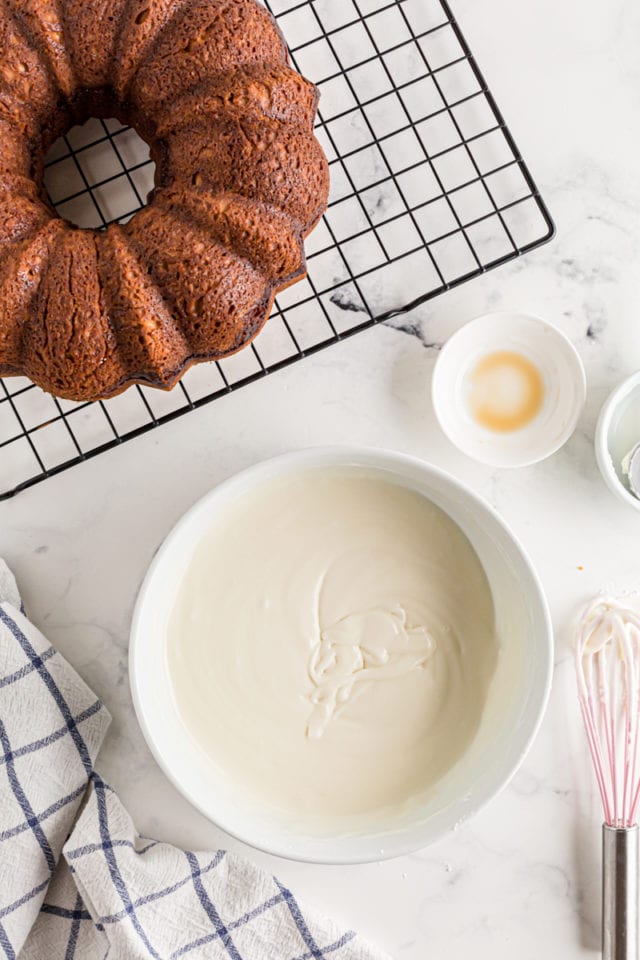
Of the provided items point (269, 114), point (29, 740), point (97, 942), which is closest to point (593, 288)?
point (269, 114)

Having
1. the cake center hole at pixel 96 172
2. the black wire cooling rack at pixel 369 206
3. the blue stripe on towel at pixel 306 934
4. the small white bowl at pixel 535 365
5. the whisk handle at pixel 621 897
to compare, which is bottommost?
the whisk handle at pixel 621 897

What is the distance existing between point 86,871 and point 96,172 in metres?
1.31

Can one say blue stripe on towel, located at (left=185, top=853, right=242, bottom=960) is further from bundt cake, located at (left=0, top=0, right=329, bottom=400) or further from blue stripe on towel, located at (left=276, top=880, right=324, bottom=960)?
bundt cake, located at (left=0, top=0, right=329, bottom=400)

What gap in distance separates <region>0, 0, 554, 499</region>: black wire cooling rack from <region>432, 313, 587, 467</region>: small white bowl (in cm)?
12

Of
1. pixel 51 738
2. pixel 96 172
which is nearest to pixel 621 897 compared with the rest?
pixel 51 738

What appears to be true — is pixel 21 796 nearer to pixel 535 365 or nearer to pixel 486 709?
pixel 486 709

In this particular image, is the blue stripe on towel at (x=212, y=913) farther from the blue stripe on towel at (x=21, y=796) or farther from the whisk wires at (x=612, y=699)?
the whisk wires at (x=612, y=699)

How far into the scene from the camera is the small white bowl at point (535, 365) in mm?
1757

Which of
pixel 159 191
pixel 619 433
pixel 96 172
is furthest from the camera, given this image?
pixel 619 433

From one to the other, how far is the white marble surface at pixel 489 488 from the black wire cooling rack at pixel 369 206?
52mm

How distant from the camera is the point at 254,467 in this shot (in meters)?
1.63

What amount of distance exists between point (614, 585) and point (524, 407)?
0.41 m

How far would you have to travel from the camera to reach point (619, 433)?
1835 millimetres

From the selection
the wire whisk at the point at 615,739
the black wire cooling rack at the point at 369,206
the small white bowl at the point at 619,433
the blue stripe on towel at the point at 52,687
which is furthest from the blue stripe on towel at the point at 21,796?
the small white bowl at the point at 619,433
